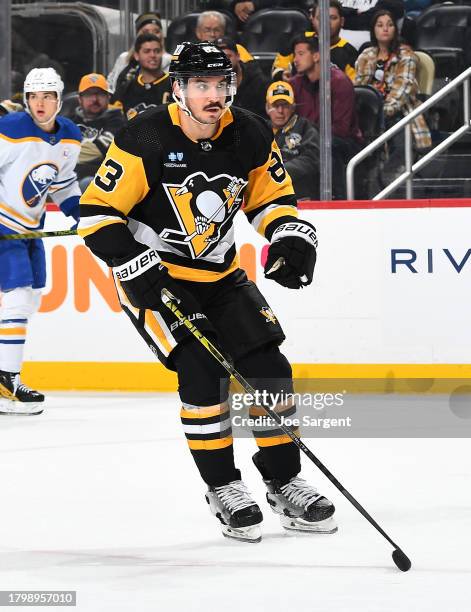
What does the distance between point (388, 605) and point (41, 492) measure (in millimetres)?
1620

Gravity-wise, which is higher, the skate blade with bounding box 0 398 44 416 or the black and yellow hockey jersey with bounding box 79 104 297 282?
the black and yellow hockey jersey with bounding box 79 104 297 282

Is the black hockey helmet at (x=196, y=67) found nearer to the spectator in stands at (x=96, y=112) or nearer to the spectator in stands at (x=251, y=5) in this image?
the spectator in stands at (x=96, y=112)

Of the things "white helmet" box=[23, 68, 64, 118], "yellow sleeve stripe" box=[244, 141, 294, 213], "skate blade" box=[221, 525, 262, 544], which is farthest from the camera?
"white helmet" box=[23, 68, 64, 118]

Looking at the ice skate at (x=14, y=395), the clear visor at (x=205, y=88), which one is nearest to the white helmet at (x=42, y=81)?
the ice skate at (x=14, y=395)

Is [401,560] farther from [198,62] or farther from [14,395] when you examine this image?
[14,395]

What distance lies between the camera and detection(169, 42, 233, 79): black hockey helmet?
3.36 meters

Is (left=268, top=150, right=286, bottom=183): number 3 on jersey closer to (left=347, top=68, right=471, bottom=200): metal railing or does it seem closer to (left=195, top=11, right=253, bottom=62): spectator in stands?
(left=347, top=68, right=471, bottom=200): metal railing

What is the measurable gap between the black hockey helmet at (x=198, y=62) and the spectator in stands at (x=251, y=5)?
4028 mm

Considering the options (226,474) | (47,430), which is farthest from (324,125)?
(226,474)

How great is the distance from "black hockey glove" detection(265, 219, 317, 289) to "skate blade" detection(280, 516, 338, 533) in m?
0.58

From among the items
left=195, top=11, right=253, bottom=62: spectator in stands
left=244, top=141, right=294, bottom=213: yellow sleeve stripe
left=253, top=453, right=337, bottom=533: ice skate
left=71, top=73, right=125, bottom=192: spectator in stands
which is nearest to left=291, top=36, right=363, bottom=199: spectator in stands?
left=195, top=11, right=253, bottom=62: spectator in stands

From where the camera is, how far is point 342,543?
127 inches

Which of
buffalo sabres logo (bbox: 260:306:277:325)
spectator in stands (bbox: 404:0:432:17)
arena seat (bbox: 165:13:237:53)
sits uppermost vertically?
spectator in stands (bbox: 404:0:432:17)

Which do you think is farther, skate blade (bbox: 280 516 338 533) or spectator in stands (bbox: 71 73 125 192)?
spectator in stands (bbox: 71 73 125 192)
